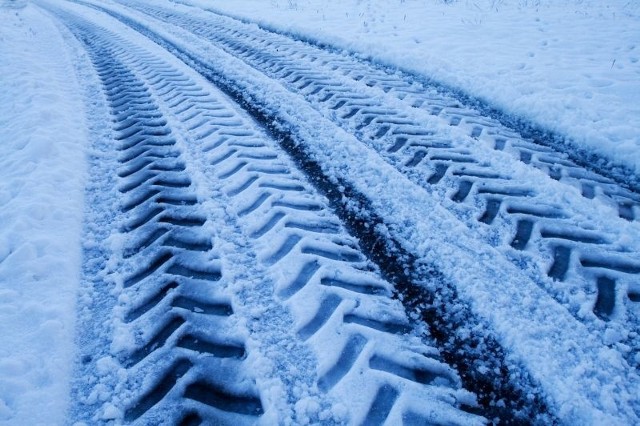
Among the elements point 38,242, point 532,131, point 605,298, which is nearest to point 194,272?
point 38,242

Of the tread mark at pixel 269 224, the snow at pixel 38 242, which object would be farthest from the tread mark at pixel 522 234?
the snow at pixel 38 242

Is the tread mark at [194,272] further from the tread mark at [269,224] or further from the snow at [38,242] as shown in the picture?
the snow at [38,242]

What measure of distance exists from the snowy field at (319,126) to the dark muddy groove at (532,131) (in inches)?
2.2

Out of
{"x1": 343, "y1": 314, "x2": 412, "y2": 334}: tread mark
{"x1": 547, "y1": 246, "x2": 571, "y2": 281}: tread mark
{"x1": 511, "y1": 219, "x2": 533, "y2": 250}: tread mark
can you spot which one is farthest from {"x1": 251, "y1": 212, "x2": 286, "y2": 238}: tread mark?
{"x1": 547, "y1": 246, "x2": 571, "y2": 281}: tread mark

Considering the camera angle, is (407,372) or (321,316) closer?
(407,372)

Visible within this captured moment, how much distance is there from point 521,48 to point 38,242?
6.66m

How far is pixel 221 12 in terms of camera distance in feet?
33.7

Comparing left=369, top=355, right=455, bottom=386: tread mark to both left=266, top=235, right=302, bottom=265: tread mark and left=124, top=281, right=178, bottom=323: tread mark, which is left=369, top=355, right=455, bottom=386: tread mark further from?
left=124, top=281, right=178, bottom=323: tread mark

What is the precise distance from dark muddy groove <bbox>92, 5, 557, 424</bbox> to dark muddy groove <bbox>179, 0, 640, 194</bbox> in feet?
6.75

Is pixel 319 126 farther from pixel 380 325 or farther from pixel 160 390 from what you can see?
pixel 160 390

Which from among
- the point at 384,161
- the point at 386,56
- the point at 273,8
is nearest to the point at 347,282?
the point at 384,161

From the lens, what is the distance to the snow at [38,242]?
5.90 feet

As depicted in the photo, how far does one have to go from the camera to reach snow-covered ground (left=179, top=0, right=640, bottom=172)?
385cm

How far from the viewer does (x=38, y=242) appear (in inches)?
101
